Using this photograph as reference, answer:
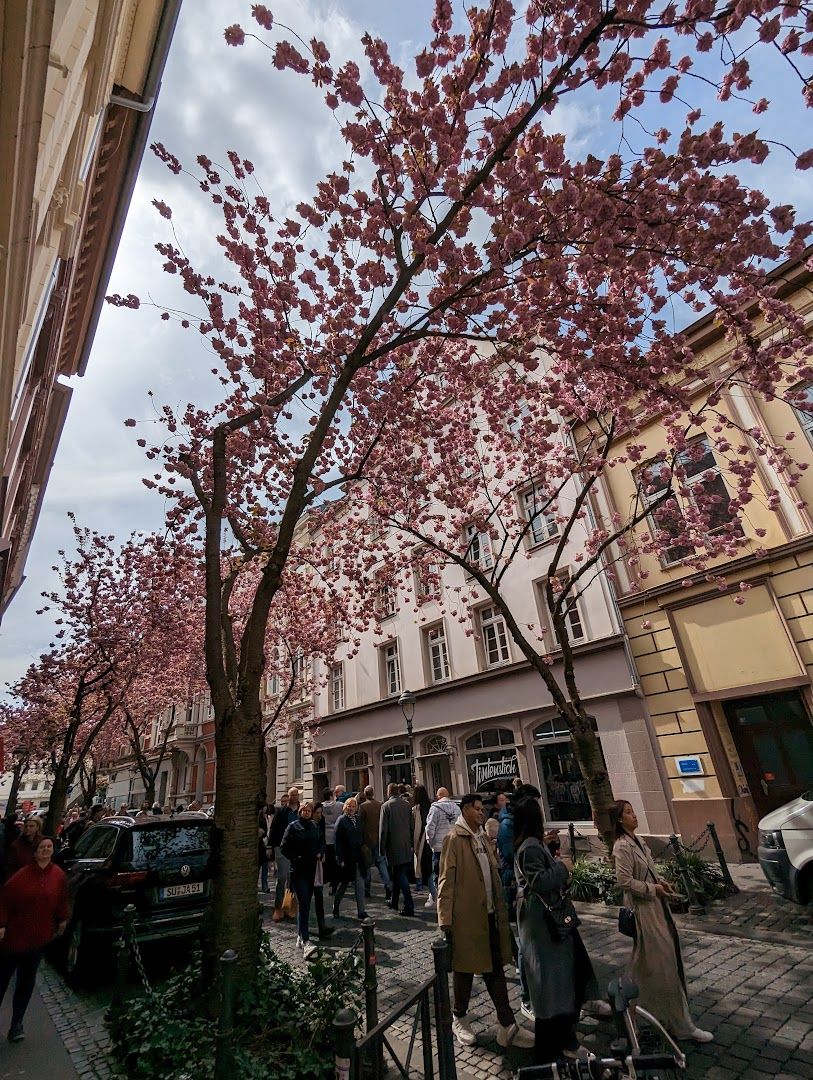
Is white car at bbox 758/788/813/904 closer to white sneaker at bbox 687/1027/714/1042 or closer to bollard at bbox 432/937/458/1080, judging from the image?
white sneaker at bbox 687/1027/714/1042

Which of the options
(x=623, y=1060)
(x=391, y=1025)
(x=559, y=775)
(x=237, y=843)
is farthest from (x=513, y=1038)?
(x=559, y=775)

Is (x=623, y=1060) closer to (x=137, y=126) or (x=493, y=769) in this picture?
(x=137, y=126)

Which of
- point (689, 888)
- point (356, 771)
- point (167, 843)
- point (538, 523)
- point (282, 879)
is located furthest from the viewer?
point (356, 771)

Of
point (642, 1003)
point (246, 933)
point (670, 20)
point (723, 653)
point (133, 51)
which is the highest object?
point (133, 51)

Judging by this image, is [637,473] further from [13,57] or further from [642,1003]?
[13,57]

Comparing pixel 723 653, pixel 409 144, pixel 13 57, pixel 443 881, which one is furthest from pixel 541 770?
pixel 13 57

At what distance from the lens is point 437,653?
19781mm

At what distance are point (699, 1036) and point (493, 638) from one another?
13251mm

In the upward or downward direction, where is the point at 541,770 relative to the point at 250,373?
downward

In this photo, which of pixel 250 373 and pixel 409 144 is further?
pixel 250 373

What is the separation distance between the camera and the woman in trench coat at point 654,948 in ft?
14.3

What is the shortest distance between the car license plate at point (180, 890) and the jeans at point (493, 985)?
3.96 m

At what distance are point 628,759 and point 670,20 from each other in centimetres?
1346

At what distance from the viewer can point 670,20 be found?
4.86 metres
